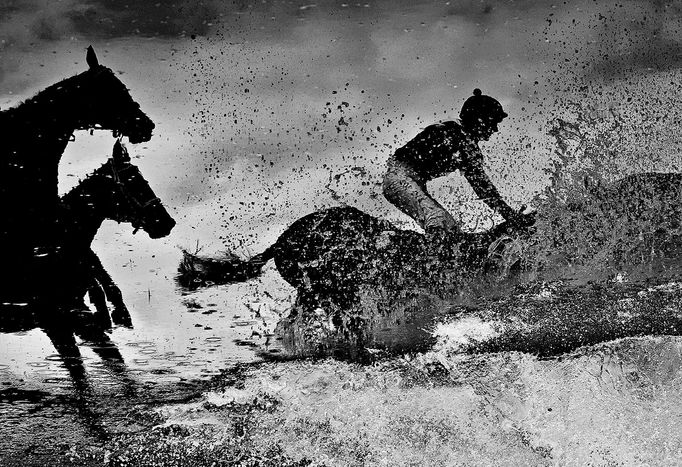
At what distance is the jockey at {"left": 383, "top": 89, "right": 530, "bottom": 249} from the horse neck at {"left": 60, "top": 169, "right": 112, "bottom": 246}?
6.34 feet

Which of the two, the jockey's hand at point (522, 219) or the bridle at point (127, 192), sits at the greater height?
the bridle at point (127, 192)

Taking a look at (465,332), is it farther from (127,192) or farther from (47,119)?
(47,119)

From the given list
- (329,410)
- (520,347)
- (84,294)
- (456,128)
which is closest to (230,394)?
(329,410)

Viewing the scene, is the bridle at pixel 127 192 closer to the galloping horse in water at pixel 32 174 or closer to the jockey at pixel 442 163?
the galloping horse in water at pixel 32 174

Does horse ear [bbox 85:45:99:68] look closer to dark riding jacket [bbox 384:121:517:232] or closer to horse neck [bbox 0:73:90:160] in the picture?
horse neck [bbox 0:73:90:160]

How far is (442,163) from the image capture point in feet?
14.4

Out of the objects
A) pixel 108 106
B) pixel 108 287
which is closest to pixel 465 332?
pixel 108 287

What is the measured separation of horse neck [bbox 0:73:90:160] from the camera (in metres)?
3.86

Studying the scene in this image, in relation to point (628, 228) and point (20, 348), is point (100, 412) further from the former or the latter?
point (628, 228)

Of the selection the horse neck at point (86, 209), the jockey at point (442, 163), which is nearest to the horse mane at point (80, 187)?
the horse neck at point (86, 209)

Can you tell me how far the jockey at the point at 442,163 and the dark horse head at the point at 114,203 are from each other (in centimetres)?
165

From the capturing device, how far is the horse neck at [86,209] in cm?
396

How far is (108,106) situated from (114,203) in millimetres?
733

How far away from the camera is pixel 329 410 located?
412 cm
